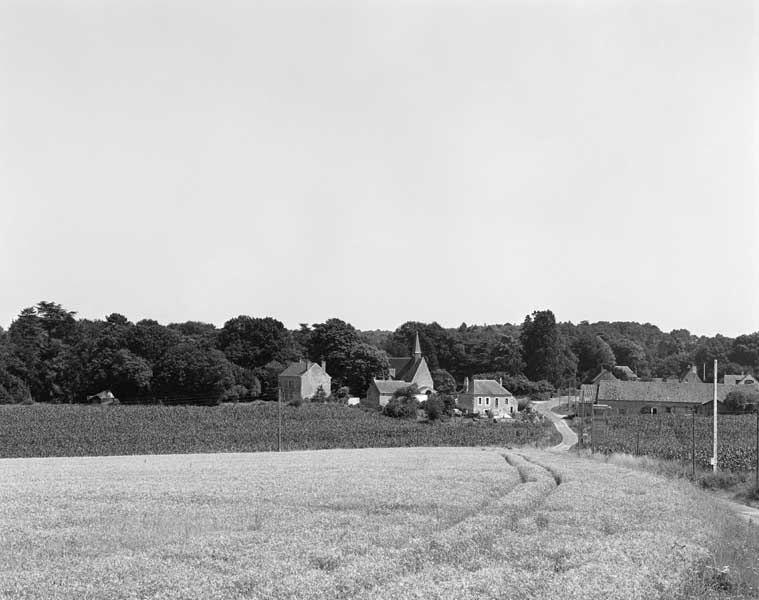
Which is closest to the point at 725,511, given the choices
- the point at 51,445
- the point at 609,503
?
the point at 609,503

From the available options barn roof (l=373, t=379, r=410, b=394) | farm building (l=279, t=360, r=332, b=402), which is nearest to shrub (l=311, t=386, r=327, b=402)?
farm building (l=279, t=360, r=332, b=402)

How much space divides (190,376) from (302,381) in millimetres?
18388

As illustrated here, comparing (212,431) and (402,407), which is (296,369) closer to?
(402,407)

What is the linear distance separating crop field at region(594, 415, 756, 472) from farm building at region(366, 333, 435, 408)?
39295 mm

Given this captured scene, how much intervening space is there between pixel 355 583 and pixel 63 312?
158264mm

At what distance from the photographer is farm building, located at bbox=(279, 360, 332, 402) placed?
128625mm

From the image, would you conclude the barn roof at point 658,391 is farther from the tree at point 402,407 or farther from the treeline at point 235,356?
the tree at point 402,407

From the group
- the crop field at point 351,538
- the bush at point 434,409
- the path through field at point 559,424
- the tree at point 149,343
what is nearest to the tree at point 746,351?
the path through field at point 559,424

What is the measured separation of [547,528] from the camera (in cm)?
2066

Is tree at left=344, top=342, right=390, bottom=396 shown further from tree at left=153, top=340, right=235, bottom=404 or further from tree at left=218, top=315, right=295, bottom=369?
tree at left=153, top=340, right=235, bottom=404

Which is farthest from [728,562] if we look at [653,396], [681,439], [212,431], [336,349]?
[336,349]

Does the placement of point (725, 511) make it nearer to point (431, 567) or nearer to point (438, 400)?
point (431, 567)

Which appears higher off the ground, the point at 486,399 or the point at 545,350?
the point at 545,350

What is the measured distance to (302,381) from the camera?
12888cm
